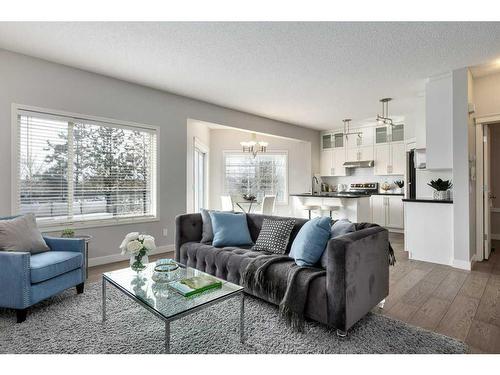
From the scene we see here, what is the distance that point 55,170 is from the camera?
11.7 ft

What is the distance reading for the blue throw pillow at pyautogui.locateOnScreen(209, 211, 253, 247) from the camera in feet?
10.6

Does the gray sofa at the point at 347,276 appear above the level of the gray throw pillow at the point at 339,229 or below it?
below

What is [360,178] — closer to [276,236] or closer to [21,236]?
[276,236]

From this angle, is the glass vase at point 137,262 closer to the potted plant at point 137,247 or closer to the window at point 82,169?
the potted plant at point 137,247

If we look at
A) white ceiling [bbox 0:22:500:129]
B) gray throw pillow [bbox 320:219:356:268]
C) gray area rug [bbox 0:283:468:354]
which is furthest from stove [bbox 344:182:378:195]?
gray area rug [bbox 0:283:468:354]

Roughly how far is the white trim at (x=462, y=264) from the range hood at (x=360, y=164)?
360 centimetres

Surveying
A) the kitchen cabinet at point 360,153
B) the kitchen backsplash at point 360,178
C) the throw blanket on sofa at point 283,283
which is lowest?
the throw blanket on sofa at point 283,283

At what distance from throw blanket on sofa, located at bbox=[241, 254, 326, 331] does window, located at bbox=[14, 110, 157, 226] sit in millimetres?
2504

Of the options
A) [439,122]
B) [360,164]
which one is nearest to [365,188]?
[360,164]

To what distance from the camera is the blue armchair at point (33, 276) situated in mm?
2260

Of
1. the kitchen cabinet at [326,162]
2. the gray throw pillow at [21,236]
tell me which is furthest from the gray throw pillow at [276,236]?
the kitchen cabinet at [326,162]

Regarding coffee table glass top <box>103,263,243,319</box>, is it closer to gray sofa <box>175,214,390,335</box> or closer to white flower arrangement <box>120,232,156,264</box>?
white flower arrangement <box>120,232,156,264</box>

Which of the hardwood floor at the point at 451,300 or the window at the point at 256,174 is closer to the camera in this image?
the hardwood floor at the point at 451,300
